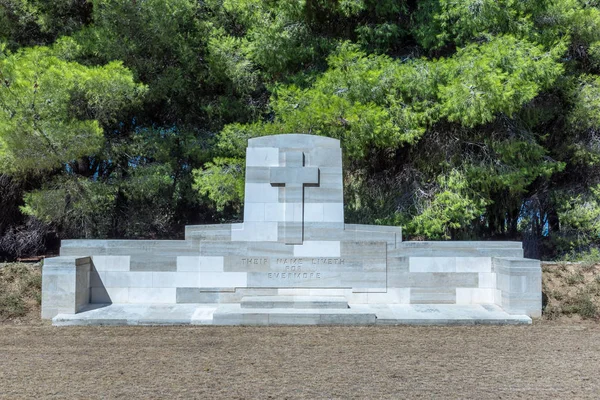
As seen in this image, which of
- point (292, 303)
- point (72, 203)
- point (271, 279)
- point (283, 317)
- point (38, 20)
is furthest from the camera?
point (38, 20)

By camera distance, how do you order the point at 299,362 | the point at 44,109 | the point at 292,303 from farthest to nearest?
the point at 44,109
the point at 292,303
the point at 299,362

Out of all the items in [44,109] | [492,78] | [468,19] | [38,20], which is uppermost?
[38,20]

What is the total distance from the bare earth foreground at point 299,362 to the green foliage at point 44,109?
4.70 metres

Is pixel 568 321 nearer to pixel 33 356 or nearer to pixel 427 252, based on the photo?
pixel 427 252

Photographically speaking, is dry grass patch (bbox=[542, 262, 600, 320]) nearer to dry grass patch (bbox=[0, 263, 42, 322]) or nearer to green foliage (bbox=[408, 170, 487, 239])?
green foliage (bbox=[408, 170, 487, 239])

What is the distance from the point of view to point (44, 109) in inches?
450

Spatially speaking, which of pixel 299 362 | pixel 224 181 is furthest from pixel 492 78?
pixel 299 362

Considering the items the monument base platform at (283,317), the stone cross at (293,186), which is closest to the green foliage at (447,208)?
the monument base platform at (283,317)

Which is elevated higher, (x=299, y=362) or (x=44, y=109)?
(x=44, y=109)

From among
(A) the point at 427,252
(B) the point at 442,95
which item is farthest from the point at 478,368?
(B) the point at 442,95

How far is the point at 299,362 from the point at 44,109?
8801 millimetres

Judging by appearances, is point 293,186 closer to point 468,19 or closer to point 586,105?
point 468,19

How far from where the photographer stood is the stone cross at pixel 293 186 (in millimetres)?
9289

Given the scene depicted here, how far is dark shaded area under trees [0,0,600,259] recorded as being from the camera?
11516 mm
